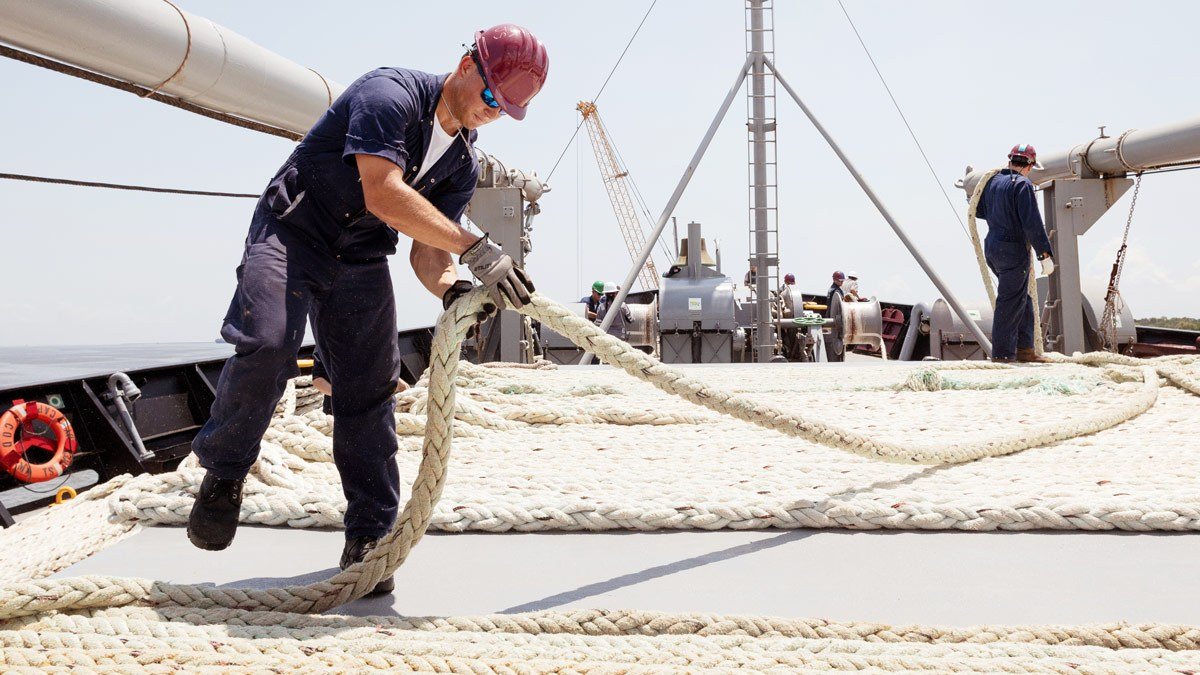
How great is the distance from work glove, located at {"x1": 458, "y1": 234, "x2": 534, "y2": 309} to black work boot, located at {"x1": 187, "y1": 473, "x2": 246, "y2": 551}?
25.9 inches

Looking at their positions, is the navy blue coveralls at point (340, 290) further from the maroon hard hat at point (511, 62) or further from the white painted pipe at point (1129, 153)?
the white painted pipe at point (1129, 153)

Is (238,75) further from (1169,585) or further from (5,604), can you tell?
(1169,585)

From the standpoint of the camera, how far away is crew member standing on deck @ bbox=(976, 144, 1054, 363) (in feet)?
20.5

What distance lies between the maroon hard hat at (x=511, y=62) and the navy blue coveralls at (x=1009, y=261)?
5.46 m

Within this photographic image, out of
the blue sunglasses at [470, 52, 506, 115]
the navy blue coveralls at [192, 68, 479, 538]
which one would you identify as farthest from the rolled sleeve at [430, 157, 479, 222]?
the blue sunglasses at [470, 52, 506, 115]

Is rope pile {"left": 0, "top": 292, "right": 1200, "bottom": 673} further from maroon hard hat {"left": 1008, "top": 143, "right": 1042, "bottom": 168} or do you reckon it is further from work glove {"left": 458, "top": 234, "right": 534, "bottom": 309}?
maroon hard hat {"left": 1008, "top": 143, "right": 1042, "bottom": 168}

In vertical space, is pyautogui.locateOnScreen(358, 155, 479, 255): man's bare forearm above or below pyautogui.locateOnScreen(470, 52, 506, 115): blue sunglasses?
below

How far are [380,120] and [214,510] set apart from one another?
855 millimetres

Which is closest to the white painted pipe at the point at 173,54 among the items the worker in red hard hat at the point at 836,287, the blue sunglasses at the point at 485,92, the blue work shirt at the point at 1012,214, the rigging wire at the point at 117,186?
the rigging wire at the point at 117,186

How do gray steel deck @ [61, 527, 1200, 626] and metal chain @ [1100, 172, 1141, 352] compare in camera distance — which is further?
metal chain @ [1100, 172, 1141, 352]

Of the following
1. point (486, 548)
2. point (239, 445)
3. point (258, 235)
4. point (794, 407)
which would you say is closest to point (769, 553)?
point (486, 548)

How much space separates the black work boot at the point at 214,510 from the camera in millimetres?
1727

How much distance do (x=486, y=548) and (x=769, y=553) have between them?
26.0 inches

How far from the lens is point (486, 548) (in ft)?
6.63
